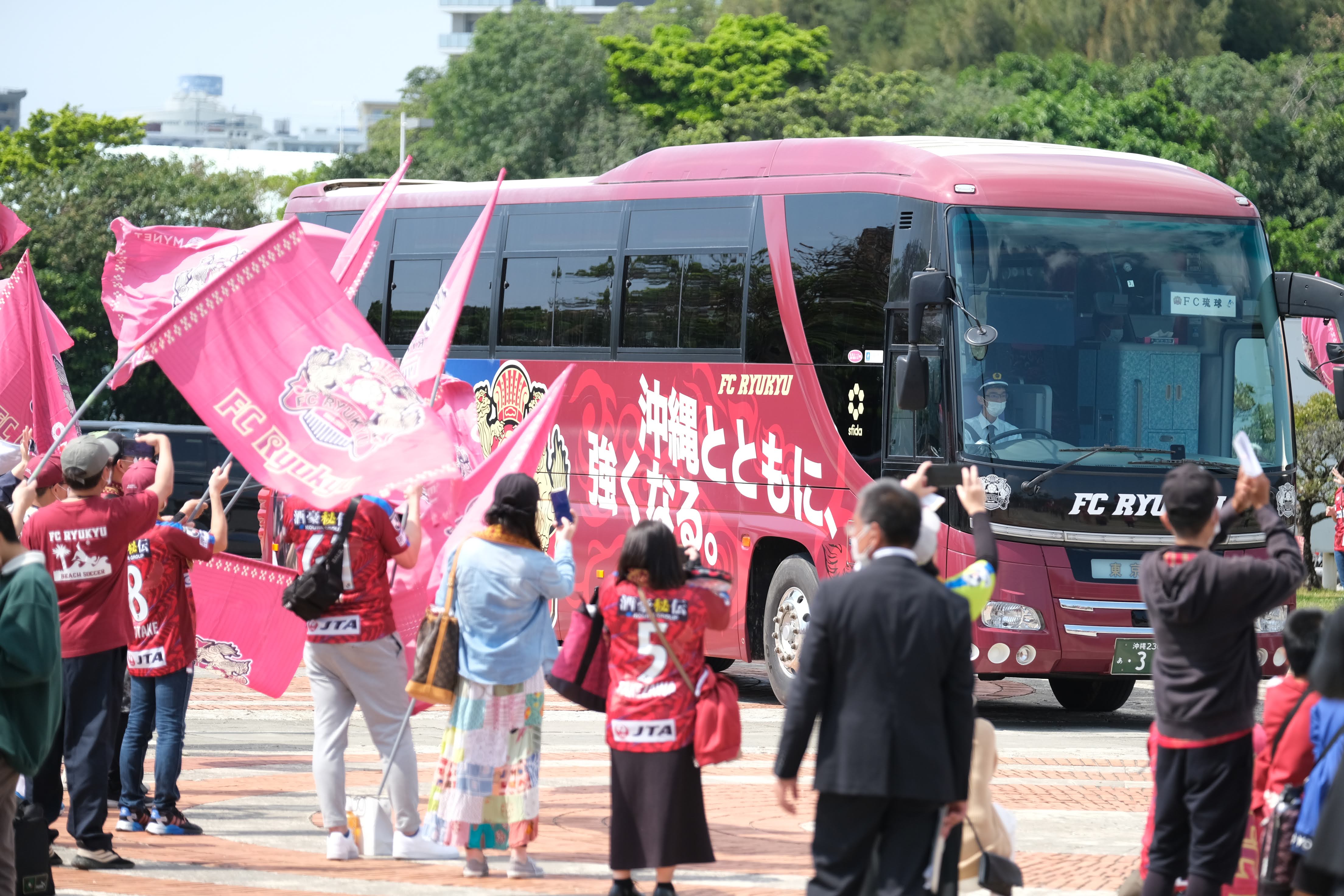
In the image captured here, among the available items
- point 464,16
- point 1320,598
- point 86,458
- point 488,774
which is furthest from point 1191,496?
point 464,16

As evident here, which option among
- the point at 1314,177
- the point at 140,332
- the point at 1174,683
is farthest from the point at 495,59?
the point at 1174,683

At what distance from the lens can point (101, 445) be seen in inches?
321

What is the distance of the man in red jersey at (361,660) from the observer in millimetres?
8195

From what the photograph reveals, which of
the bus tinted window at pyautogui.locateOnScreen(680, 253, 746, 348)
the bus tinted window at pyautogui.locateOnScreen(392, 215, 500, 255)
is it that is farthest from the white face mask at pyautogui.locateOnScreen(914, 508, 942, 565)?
the bus tinted window at pyautogui.locateOnScreen(392, 215, 500, 255)

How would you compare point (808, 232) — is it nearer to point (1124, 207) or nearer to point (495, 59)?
point (1124, 207)

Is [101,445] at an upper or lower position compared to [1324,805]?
upper

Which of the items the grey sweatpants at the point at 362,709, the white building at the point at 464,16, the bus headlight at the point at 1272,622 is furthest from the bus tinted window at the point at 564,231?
the white building at the point at 464,16

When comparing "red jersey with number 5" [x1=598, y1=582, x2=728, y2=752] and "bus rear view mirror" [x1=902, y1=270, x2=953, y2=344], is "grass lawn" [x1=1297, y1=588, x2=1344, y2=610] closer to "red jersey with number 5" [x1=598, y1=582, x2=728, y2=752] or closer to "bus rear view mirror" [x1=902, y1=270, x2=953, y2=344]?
"bus rear view mirror" [x1=902, y1=270, x2=953, y2=344]

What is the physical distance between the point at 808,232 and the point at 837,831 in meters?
9.04

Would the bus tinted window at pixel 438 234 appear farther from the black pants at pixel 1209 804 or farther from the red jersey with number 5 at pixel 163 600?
the black pants at pixel 1209 804

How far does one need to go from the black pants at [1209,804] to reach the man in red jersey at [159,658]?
4508 mm

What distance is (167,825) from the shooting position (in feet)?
29.3

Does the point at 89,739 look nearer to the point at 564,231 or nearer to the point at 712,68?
the point at 564,231

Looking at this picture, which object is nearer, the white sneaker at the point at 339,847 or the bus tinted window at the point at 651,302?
the white sneaker at the point at 339,847
